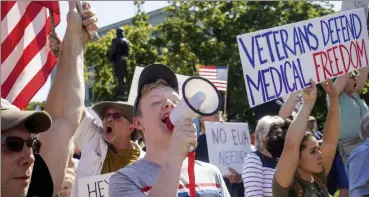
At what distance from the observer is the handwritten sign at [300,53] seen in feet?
16.3

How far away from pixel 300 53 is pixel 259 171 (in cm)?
100

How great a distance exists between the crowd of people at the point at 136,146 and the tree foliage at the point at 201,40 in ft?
81.1

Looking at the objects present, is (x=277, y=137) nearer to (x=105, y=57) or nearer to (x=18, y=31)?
(x=18, y=31)

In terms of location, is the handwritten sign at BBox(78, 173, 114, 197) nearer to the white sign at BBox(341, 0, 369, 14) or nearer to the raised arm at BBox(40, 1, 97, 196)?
the raised arm at BBox(40, 1, 97, 196)

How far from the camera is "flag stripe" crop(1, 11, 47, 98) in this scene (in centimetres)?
422

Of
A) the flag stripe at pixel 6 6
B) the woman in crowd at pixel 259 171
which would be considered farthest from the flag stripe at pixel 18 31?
the woman in crowd at pixel 259 171

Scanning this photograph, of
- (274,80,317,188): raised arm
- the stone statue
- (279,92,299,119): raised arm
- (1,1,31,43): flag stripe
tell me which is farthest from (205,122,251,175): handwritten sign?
the stone statue

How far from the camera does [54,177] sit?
10.8ft

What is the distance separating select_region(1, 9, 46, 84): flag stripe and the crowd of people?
439 millimetres

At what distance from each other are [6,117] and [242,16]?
33.0 m

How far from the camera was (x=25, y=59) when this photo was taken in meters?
4.41

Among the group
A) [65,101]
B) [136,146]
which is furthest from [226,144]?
[65,101]

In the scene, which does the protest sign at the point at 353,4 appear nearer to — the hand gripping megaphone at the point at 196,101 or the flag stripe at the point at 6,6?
the flag stripe at the point at 6,6

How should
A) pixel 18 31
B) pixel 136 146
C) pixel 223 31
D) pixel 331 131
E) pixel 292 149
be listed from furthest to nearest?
pixel 223 31
pixel 136 146
pixel 331 131
pixel 292 149
pixel 18 31
